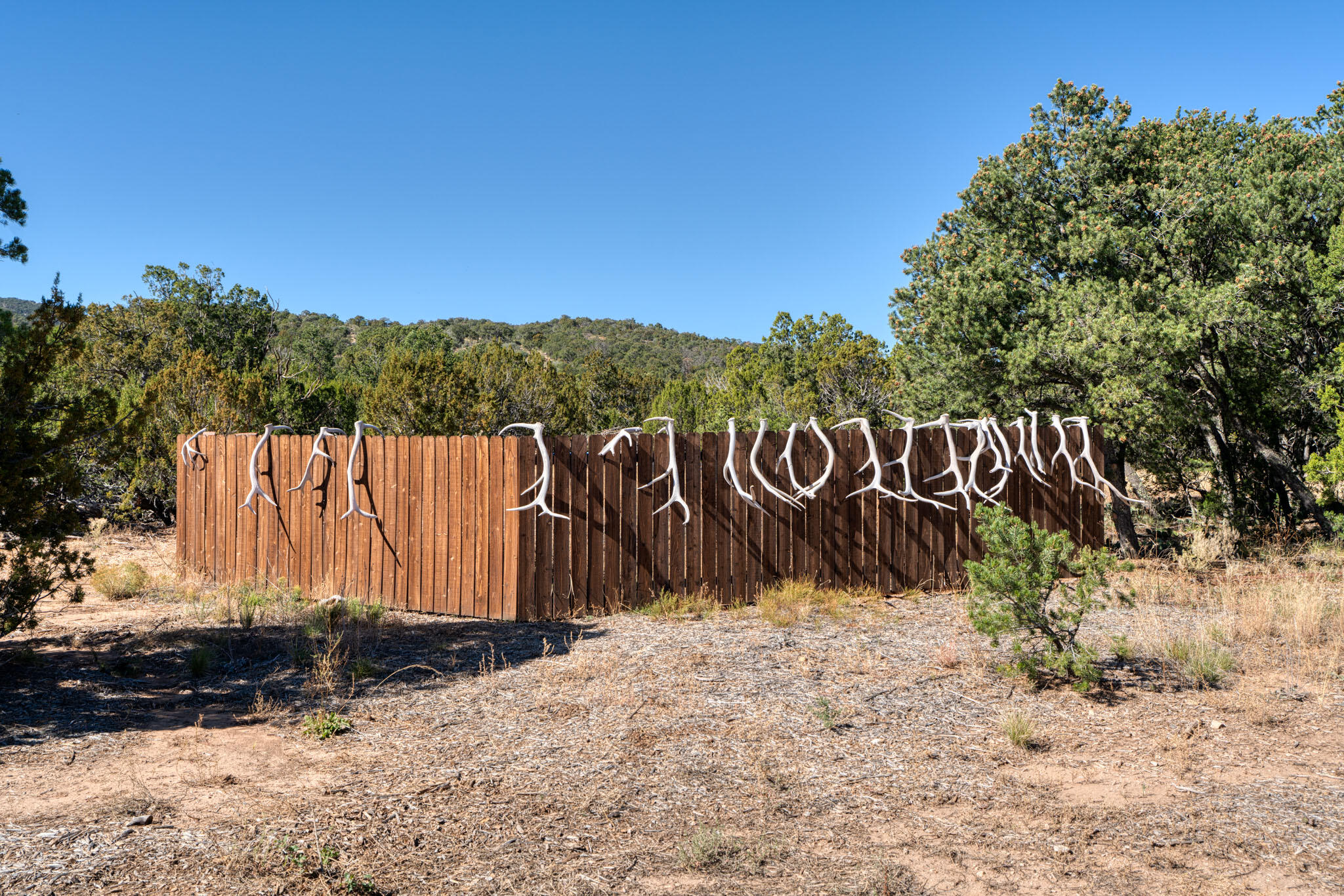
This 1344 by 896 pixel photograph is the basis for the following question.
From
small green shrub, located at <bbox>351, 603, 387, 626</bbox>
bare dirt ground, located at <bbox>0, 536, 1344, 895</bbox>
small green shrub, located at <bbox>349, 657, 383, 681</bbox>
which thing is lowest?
bare dirt ground, located at <bbox>0, 536, 1344, 895</bbox>

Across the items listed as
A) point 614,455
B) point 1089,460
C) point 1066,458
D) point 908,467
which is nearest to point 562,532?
point 614,455

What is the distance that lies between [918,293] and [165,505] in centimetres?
1436

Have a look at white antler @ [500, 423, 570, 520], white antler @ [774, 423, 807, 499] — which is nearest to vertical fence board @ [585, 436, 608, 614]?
white antler @ [500, 423, 570, 520]

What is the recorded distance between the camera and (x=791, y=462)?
8.41 m

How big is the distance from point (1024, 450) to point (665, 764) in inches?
270

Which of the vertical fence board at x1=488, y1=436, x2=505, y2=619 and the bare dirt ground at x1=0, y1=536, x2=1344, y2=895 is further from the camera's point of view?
the vertical fence board at x1=488, y1=436, x2=505, y2=619

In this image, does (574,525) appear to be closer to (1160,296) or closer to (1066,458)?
(1066,458)

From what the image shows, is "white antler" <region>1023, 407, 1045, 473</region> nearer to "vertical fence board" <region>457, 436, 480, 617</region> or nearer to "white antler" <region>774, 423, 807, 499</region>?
"white antler" <region>774, 423, 807, 499</region>

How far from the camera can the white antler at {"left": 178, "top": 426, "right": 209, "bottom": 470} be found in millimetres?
10117

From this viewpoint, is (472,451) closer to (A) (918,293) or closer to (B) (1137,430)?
(B) (1137,430)

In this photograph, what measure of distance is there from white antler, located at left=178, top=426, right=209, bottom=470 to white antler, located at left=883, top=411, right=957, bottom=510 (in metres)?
8.00

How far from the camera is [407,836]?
3504mm

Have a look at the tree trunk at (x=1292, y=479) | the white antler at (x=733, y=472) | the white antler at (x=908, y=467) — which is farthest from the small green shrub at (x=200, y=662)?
the tree trunk at (x=1292, y=479)

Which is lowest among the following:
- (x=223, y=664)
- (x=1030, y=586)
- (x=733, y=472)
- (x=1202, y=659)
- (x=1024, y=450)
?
(x=223, y=664)
